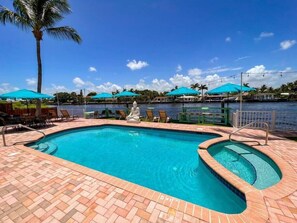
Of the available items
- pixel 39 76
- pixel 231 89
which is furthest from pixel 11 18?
pixel 231 89

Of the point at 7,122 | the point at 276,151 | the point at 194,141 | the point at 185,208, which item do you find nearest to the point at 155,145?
the point at 194,141

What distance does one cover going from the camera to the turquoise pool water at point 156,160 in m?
3.58

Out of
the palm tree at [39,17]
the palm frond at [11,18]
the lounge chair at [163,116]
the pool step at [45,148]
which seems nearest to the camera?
the pool step at [45,148]

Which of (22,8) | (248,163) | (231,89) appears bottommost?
(248,163)

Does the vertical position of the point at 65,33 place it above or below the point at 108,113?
above

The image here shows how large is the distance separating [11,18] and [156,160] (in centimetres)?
1387

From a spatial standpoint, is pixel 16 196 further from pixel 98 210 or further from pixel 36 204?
pixel 98 210

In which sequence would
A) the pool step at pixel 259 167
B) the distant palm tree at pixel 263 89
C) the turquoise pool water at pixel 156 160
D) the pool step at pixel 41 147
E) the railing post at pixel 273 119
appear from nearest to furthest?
the turquoise pool water at pixel 156 160 → the pool step at pixel 259 167 → the pool step at pixel 41 147 → the railing post at pixel 273 119 → the distant palm tree at pixel 263 89

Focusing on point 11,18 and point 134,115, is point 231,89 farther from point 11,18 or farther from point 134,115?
point 11,18

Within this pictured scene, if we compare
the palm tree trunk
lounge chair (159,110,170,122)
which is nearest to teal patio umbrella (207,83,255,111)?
lounge chair (159,110,170,122)

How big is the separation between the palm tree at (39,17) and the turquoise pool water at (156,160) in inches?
285

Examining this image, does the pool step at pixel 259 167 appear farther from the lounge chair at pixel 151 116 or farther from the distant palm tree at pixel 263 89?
the distant palm tree at pixel 263 89

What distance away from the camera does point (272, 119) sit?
7.57m

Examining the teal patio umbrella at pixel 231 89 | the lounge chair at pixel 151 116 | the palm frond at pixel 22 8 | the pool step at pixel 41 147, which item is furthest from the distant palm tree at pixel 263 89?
the pool step at pixel 41 147
